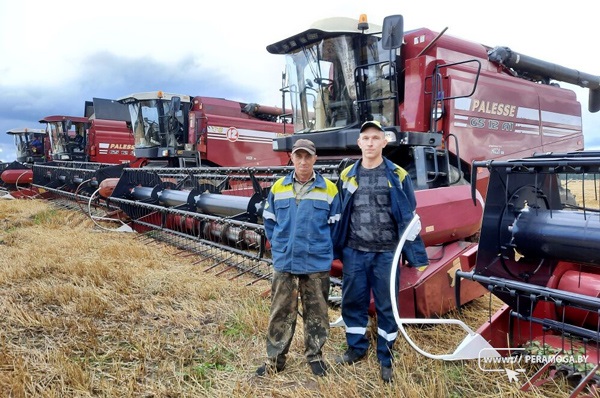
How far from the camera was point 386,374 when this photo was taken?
7.02 feet

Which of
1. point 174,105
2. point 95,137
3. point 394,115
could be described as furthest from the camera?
point 95,137

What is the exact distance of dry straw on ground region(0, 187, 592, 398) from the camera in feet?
6.70

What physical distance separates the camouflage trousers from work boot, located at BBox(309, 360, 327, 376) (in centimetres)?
2

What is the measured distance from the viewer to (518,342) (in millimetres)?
2238

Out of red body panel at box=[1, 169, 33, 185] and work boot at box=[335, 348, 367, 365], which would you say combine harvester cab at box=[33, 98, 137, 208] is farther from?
Answer: work boot at box=[335, 348, 367, 365]

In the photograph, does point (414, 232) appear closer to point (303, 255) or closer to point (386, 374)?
point (303, 255)

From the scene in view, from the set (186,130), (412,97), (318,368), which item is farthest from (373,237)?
(186,130)

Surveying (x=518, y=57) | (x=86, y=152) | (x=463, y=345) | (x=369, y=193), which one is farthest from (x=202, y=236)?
(x=86, y=152)

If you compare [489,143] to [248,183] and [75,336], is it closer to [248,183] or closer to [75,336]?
[248,183]

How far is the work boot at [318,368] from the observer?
2221 millimetres

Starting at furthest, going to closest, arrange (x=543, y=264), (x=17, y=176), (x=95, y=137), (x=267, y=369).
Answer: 1. (x=95, y=137)
2. (x=17, y=176)
3. (x=267, y=369)
4. (x=543, y=264)

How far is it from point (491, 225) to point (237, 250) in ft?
8.79

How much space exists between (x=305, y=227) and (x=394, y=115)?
2638mm

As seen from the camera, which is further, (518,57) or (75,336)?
(518,57)
